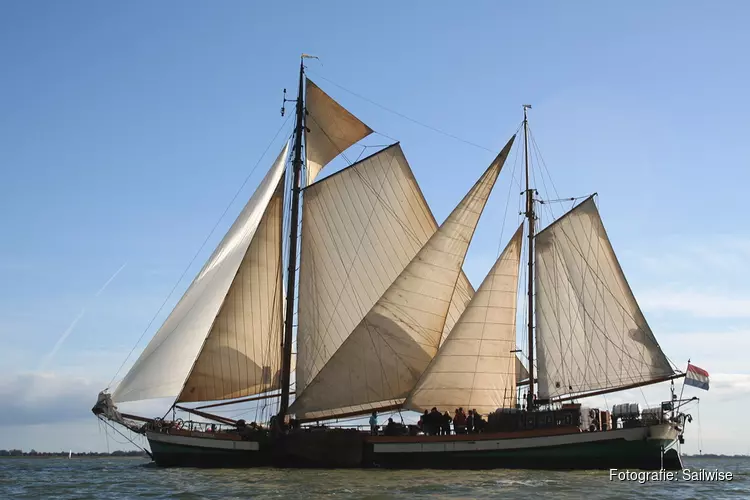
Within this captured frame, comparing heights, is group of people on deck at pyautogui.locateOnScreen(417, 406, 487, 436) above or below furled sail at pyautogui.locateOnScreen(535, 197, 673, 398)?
below

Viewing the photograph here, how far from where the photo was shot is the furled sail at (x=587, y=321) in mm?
45625

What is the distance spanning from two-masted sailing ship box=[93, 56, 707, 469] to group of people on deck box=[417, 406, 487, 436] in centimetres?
21

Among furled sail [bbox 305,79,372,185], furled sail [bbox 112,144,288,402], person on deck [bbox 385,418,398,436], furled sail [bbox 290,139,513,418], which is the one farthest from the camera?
furled sail [bbox 305,79,372,185]

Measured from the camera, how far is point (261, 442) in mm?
44781

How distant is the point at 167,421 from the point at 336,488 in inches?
682

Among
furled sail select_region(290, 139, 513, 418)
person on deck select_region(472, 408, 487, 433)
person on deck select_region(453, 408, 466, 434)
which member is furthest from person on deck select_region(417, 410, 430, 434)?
person on deck select_region(472, 408, 487, 433)

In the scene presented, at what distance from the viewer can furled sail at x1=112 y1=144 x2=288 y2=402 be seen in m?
45.0

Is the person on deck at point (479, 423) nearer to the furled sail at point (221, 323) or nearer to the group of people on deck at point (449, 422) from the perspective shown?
the group of people on deck at point (449, 422)

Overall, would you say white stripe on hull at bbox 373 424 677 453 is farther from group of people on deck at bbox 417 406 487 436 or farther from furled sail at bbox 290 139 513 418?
furled sail at bbox 290 139 513 418

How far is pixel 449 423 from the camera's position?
43.7m

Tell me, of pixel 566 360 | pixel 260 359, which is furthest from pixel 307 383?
Result: pixel 566 360

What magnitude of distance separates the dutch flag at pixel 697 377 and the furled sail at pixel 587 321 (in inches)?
41.7

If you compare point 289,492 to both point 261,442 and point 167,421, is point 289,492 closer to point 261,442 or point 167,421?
point 261,442

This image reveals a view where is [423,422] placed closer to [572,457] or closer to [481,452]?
[481,452]
